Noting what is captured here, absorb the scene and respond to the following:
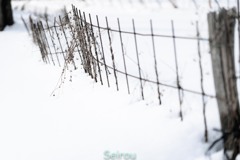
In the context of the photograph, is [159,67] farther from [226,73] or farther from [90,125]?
[226,73]

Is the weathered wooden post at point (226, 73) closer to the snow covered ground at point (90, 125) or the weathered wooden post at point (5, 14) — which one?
the snow covered ground at point (90, 125)

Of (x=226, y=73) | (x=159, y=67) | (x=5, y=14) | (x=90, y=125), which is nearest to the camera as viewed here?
(x=226, y=73)

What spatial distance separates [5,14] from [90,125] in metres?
8.79

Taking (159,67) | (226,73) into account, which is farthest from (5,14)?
(226,73)

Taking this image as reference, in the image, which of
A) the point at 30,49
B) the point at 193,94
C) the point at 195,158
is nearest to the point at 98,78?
the point at 193,94

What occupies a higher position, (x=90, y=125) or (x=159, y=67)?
(x=159, y=67)

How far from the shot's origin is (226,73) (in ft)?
10.2

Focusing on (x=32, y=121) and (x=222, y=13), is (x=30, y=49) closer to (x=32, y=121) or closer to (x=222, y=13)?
(x=32, y=121)

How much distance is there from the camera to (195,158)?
3232 mm

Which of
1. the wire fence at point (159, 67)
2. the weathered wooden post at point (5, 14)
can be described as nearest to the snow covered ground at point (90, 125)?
the wire fence at point (159, 67)

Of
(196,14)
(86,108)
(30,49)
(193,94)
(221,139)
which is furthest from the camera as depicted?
(30,49)

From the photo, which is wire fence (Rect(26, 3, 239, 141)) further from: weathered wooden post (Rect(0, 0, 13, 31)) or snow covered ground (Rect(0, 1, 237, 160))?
weathered wooden post (Rect(0, 0, 13, 31))

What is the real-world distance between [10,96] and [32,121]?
1358 mm

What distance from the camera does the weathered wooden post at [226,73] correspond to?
302 centimetres
